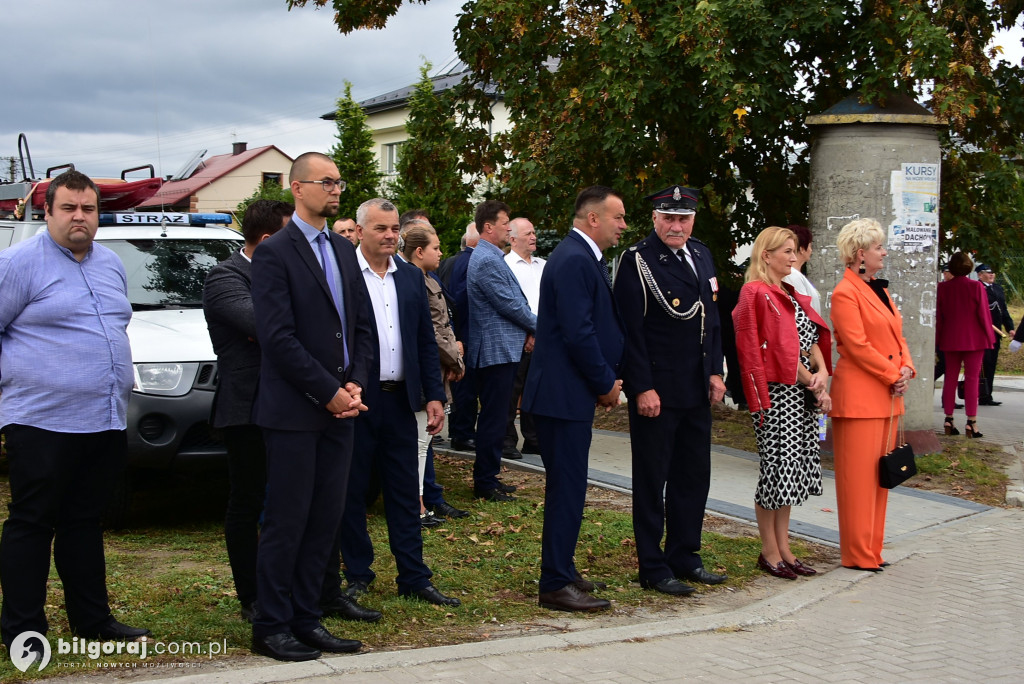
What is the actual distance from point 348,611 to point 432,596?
517 mm

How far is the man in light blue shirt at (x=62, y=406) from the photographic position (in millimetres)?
4812

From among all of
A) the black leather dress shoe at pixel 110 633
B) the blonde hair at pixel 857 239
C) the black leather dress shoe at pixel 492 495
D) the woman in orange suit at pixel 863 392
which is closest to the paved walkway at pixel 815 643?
the woman in orange suit at pixel 863 392

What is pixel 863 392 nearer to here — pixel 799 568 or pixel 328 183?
pixel 799 568

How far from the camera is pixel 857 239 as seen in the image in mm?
6879

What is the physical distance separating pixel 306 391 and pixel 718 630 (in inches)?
96.5

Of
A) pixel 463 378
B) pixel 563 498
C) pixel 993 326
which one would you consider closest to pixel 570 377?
pixel 563 498

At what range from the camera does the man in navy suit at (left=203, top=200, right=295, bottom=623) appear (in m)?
5.32

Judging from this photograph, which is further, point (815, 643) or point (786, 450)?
point (786, 450)

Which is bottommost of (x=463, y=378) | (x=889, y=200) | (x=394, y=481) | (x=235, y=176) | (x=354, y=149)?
(x=394, y=481)

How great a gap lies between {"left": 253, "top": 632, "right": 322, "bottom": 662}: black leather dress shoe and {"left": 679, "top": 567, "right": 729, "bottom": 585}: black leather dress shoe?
8.32ft

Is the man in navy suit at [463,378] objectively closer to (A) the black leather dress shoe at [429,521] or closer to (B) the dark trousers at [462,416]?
(B) the dark trousers at [462,416]

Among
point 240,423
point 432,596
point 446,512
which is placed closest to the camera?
point 240,423

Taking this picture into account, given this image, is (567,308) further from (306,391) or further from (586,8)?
(586,8)

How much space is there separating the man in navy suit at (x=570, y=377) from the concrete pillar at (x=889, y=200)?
526 cm
